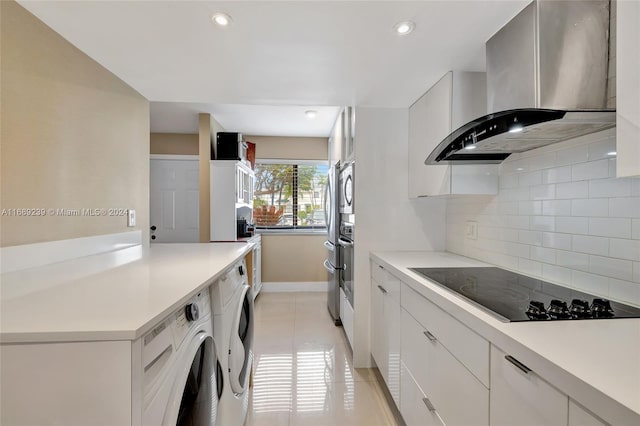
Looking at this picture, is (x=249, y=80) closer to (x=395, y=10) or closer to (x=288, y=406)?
(x=395, y=10)

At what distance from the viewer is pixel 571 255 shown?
4.20 ft

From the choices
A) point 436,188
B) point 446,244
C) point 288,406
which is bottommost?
point 288,406

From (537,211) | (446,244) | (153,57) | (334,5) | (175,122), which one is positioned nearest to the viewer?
(334,5)

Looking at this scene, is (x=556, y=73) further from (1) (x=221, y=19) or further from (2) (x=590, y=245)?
(1) (x=221, y=19)

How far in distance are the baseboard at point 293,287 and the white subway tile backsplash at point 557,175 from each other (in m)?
3.45

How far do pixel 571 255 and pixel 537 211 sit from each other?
0.28 m

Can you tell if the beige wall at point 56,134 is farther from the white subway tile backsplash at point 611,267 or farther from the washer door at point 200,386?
the white subway tile backsplash at point 611,267

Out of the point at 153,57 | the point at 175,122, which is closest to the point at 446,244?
the point at 153,57

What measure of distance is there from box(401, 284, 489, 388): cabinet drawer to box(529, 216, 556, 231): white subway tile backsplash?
26.9 inches

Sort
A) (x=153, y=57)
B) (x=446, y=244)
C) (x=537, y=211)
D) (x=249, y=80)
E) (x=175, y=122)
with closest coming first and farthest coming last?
(x=537, y=211)
(x=153, y=57)
(x=249, y=80)
(x=446, y=244)
(x=175, y=122)

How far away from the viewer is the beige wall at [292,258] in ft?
14.6

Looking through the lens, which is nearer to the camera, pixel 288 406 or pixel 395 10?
pixel 395 10

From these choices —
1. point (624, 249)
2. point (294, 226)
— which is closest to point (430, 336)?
point (624, 249)

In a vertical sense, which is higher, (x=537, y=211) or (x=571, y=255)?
(x=537, y=211)
